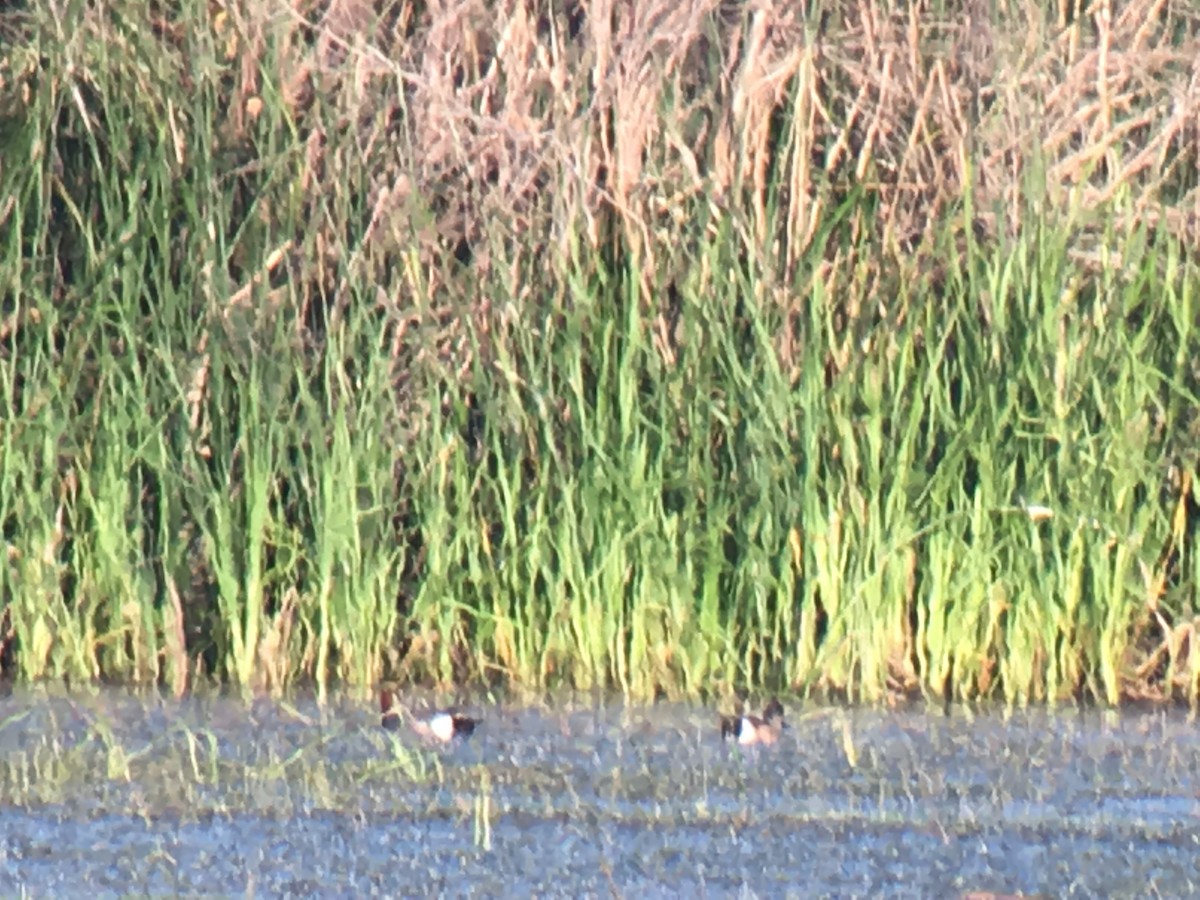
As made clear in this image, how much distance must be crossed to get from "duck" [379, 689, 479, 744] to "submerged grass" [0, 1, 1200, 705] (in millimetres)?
336

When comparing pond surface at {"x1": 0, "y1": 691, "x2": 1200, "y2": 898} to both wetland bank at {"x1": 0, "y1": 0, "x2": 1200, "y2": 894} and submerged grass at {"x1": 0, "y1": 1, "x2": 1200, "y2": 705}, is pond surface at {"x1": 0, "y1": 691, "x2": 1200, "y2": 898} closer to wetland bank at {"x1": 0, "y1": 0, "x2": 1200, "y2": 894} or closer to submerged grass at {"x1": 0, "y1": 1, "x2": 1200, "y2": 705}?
wetland bank at {"x1": 0, "y1": 0, "x2": 1200, "y2": 894}

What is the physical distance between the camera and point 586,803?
4676 mm

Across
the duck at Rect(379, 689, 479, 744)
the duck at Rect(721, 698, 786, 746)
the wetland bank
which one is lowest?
the duck at Rect(379, 689, 479, 744)

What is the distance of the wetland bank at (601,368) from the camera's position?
218 inches

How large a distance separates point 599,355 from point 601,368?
0.04 m

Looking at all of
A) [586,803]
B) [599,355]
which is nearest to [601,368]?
[599,355]

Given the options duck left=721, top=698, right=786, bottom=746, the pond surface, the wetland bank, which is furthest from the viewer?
the wetland bank

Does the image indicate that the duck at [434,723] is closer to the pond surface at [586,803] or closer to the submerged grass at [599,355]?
the pond surface at [586,803]

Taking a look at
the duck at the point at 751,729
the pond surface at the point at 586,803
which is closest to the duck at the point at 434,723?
the pond surface at the point at 586,803

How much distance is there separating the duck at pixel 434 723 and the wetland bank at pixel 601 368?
6 cm

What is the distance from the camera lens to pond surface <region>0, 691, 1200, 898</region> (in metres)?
4.16

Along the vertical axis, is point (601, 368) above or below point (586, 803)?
above

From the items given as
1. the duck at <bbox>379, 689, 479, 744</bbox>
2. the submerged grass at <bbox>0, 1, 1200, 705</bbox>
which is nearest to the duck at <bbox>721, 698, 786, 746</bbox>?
the submerged grass at <bbox>0, 1, 1200, 705</bbox>

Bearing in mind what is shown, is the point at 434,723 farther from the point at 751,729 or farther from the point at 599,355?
the point at 599,355
